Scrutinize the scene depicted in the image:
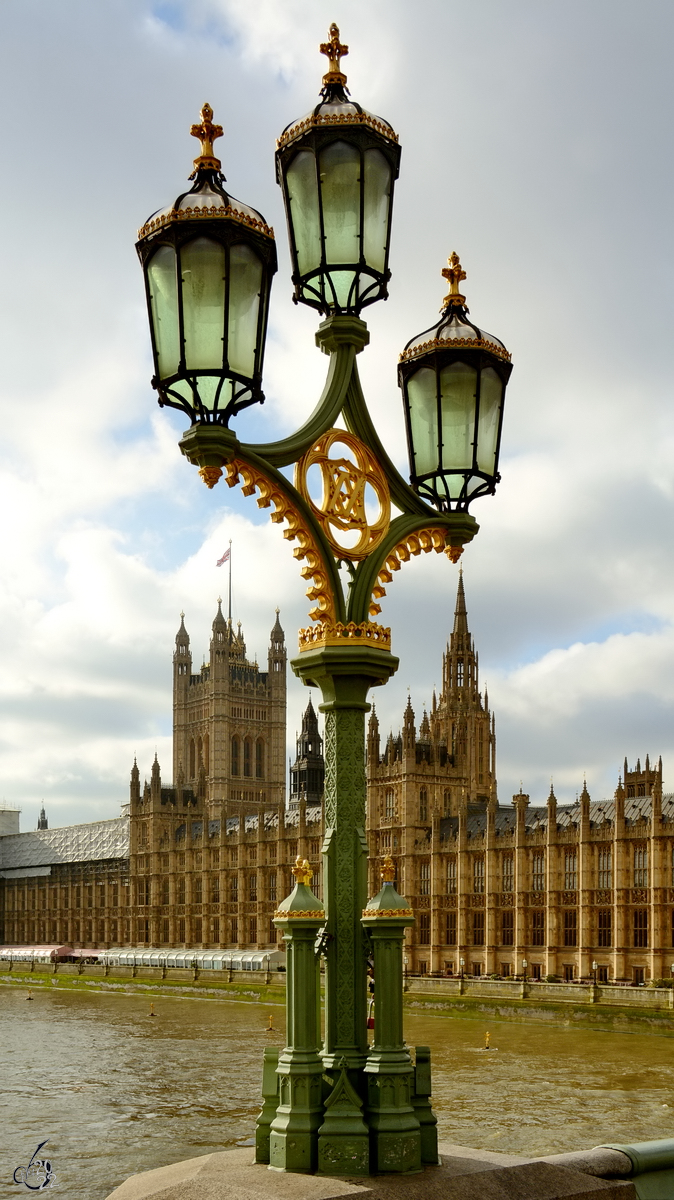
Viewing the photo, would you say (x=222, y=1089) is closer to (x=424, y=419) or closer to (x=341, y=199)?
(x=424, y=419)

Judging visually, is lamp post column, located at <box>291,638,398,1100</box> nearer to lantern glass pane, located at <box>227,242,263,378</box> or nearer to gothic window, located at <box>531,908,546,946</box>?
lantern glass pane, located at <box>227,242,263,378</box>

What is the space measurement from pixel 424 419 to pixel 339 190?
150 centimetres

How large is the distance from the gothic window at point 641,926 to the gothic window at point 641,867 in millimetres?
378

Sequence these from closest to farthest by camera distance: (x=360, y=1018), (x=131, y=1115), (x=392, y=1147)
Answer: (x=392, y=1147) < (x=360, y=1018) < (x=131, y=1115)

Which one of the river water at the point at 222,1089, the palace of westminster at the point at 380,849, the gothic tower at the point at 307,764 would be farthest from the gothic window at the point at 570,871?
the gothic tower at the point at 307,764

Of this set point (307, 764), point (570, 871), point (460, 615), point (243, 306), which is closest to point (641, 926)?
point (570, 871)

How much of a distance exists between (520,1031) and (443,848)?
2842cm

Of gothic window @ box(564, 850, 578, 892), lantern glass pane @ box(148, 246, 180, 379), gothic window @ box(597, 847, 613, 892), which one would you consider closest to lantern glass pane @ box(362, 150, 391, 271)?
lantern glass pane @ box(148, 246, 180, 379)

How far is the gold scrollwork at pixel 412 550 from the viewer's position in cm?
705

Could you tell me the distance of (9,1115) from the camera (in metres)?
35.8

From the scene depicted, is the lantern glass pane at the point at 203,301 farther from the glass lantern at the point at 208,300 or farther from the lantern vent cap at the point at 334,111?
the lantern vent cap at the point at 334,111

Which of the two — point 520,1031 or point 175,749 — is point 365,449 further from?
point 175,749

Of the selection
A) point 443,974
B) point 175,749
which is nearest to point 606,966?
point 443,974

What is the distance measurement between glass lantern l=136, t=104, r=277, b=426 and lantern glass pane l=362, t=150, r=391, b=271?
29.1 inches
